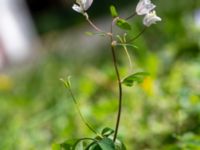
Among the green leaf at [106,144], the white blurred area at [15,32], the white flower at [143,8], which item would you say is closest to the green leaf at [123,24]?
the white flower at [143,8]

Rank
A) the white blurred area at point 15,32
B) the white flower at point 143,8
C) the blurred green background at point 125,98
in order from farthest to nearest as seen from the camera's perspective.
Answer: the white blurred area at point 15,32
the blurred green background at point 125,98
the white flower at point 143,8

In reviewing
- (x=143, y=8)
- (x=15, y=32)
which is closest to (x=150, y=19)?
(x=143, y=8)

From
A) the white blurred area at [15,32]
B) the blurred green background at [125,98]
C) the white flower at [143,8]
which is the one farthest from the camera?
the white blurred area at [15,32]

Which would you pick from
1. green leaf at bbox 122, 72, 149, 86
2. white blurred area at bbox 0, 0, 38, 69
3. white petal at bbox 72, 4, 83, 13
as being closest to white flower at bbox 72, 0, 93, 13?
white petal at bbox 72, 4, 83, 13

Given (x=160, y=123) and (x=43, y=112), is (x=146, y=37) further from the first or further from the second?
(x=160, y=123)

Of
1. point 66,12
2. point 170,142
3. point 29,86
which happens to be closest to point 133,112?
point 170,142

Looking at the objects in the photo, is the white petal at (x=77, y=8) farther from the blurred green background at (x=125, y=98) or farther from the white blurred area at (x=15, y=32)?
the white blurred area at (x=15, y=32)

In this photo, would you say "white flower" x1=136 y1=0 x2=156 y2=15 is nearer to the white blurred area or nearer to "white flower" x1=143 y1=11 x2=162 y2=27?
"white flower" x1=143 y1=11 x2=162 y2=27
